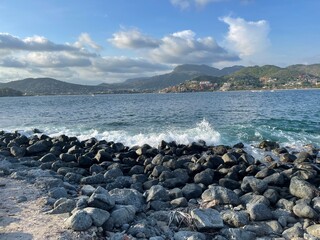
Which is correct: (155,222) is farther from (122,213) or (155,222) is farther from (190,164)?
(190,164)

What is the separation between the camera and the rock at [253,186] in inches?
410

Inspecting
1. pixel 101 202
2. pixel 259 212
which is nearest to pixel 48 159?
pixel 101 202

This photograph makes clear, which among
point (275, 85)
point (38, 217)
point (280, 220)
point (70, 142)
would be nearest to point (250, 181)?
point (280, 220)

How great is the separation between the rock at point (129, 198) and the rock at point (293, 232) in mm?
3614

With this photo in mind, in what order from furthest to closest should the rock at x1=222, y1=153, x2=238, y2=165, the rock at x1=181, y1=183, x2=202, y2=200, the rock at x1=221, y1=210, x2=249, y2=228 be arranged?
the rock at x1=222, y1=153, x2=238, y2=165 → the rock at x1=181, y1=183, x2=202, y2=200 → the rock at x1=221, y1=210, x2=249, y2=228

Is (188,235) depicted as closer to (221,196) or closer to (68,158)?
(221,196)

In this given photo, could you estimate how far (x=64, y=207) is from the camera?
8.02 meters

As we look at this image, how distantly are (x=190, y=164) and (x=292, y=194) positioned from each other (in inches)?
172

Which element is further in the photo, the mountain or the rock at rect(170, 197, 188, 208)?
the mountain

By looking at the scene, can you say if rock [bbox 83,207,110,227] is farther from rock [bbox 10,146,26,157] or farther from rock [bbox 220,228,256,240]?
rock [bbox 10,146,26,157]

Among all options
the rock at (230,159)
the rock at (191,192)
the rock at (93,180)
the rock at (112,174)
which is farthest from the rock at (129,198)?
the rock at (230,159)

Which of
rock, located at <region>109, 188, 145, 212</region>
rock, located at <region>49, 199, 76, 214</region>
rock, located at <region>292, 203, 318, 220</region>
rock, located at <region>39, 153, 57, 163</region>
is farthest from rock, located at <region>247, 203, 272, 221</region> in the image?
rock, located at <region>39, 153, 57, 163</region>

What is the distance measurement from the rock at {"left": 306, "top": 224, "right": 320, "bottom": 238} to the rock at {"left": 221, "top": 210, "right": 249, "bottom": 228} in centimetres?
142

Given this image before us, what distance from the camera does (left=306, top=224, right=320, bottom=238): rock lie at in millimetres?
7477
